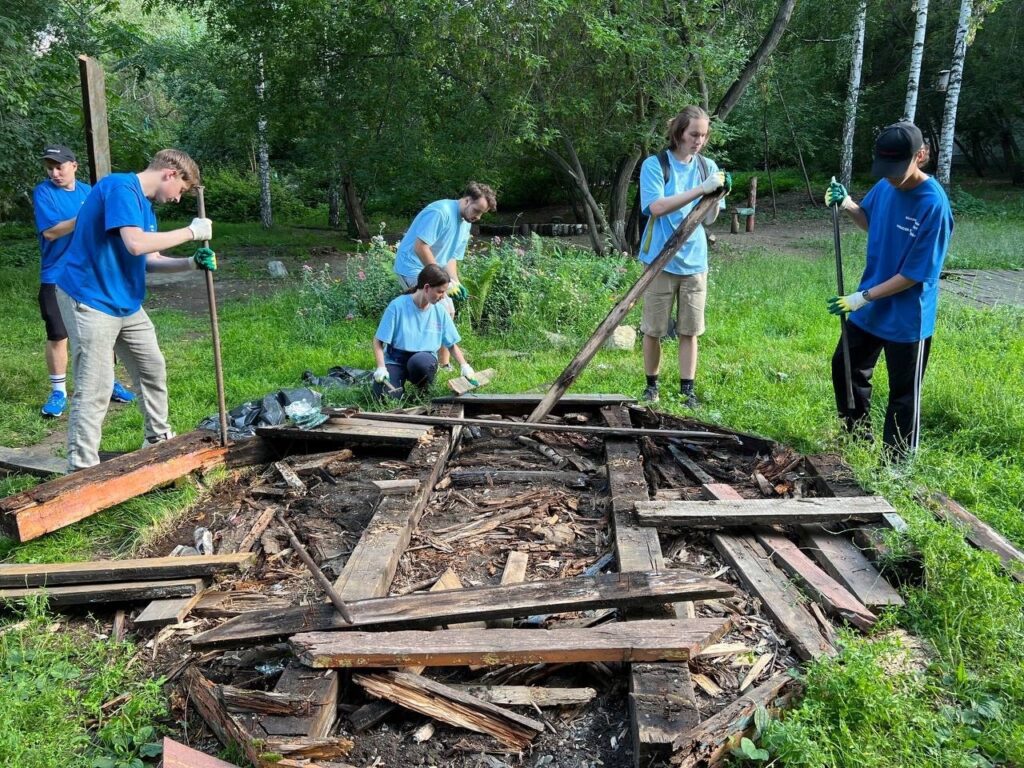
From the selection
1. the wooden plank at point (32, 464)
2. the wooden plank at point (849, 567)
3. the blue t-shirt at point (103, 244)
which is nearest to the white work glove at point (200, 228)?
the blue t-shirt at point (103, 244)

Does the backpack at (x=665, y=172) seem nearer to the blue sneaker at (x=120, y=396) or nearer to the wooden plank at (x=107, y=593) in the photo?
the wooden plank at (x=107, y=593)

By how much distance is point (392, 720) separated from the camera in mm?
2543

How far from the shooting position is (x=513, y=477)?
4.51m

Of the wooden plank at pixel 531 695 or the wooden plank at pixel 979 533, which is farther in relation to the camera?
the wooden plank at pixel 979 533

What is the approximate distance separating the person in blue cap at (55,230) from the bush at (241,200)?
61.7ft

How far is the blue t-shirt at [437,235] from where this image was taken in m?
5.71

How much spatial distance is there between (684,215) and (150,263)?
138 inches

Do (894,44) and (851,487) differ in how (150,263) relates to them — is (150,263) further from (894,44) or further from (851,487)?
(894,44)

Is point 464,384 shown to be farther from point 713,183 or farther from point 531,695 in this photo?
point 531,695

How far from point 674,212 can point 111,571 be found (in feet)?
12.9

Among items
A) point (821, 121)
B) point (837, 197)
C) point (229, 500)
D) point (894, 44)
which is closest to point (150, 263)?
point (229, 500)

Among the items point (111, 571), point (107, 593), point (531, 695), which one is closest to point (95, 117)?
point (111, 571)

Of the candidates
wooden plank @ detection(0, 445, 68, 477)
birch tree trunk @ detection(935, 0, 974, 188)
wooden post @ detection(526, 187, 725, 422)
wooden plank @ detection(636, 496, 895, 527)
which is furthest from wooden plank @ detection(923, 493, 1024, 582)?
birch tree trunk @ detection(935, 0, 974, 188)

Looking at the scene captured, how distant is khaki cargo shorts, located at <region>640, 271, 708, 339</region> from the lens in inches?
208
